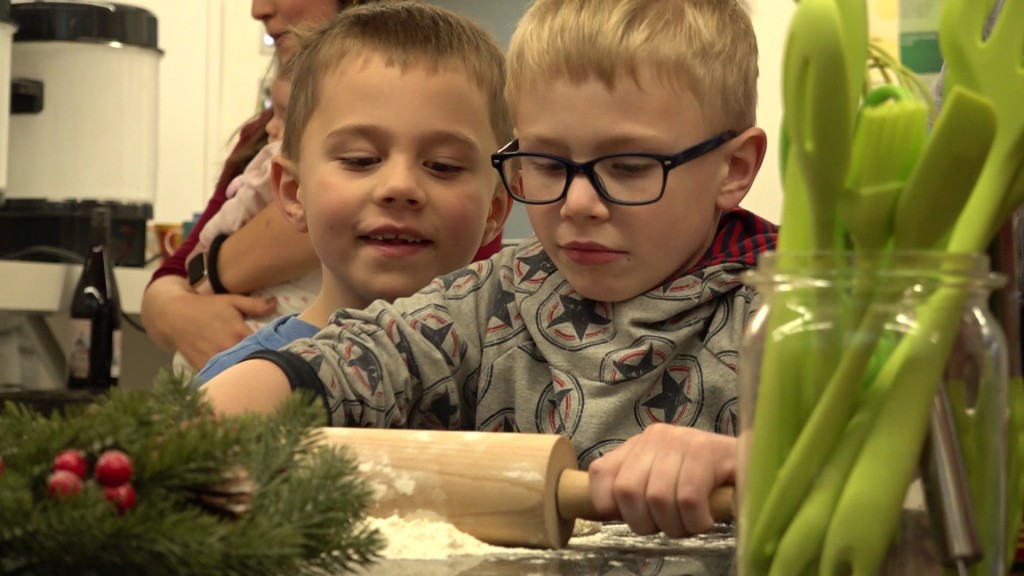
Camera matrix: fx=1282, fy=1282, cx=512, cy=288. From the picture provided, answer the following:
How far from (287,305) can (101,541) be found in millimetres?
1486

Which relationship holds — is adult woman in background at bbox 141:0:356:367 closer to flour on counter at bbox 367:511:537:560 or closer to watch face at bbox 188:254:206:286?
watch face at bbox 188:254:206:286

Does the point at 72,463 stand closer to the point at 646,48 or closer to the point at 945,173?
the point at 945,173

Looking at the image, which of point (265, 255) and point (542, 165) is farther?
point (265, 255)

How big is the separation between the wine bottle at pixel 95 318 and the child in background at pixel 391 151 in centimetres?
130

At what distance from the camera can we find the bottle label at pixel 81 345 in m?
2.52

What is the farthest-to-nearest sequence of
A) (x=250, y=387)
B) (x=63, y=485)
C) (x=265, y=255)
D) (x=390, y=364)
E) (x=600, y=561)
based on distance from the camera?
(x=265, y=255) → (x=390, y=364) → (x=250, y=387) → (x=600, y=561) → (x=63, y=485)

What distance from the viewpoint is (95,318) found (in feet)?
8.31

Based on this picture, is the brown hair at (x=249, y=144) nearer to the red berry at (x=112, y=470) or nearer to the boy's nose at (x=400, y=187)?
the boy's nose at (x=400, y=187)

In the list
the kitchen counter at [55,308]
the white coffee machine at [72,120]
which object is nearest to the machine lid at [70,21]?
the white coffee machine at [72,120]

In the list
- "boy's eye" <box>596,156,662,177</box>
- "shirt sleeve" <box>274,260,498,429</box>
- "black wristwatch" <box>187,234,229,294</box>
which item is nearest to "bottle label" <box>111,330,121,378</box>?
"black wristwatch" <box>187,234,229,294</box>

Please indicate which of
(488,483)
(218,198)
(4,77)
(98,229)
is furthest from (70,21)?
(488,483)

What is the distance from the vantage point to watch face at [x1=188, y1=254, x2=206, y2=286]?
2018 mm

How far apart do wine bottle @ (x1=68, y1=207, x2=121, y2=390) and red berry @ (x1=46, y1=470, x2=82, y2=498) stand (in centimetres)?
219

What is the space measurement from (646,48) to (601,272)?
0.58 feet
